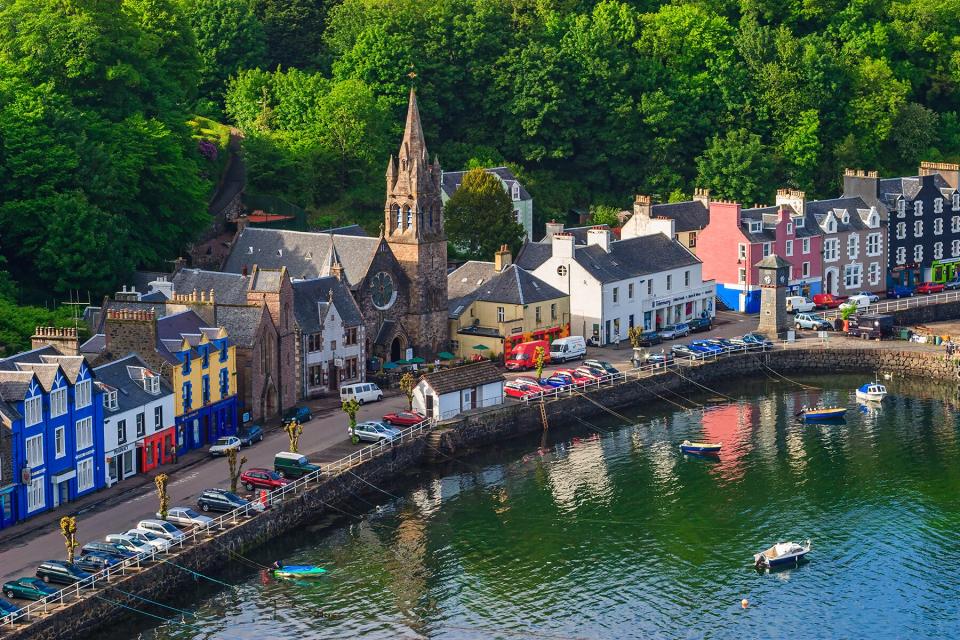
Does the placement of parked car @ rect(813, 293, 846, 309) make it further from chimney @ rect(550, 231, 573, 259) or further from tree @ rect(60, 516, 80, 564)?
tree @ rect(60, 516, 80, 564)

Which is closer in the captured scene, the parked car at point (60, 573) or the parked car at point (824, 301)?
the parked car at point (60, 573)

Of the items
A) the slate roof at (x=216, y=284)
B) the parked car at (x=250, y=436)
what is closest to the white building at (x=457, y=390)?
the parked car at (x=250, y=436)

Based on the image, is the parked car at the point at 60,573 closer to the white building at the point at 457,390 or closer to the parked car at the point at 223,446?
the parked car at the point at 223,446

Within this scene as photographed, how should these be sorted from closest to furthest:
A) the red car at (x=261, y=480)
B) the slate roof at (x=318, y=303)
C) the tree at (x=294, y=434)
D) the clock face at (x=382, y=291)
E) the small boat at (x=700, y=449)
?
the red car at (x=261, y=480) → the tree at (x=294, y=434) → the small boat at (x=700, y=449) → the slate roof at (x=318, y=303) → the clock face at (x=382, y=291)

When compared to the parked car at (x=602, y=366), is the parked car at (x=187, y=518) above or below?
below

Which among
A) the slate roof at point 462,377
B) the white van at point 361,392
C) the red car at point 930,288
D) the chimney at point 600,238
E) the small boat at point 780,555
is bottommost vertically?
the small boat at point 780,555

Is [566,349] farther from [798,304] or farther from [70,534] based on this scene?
[70,534]

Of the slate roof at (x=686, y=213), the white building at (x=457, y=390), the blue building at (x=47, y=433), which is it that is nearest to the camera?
the blue building at (x=47, y=433)
